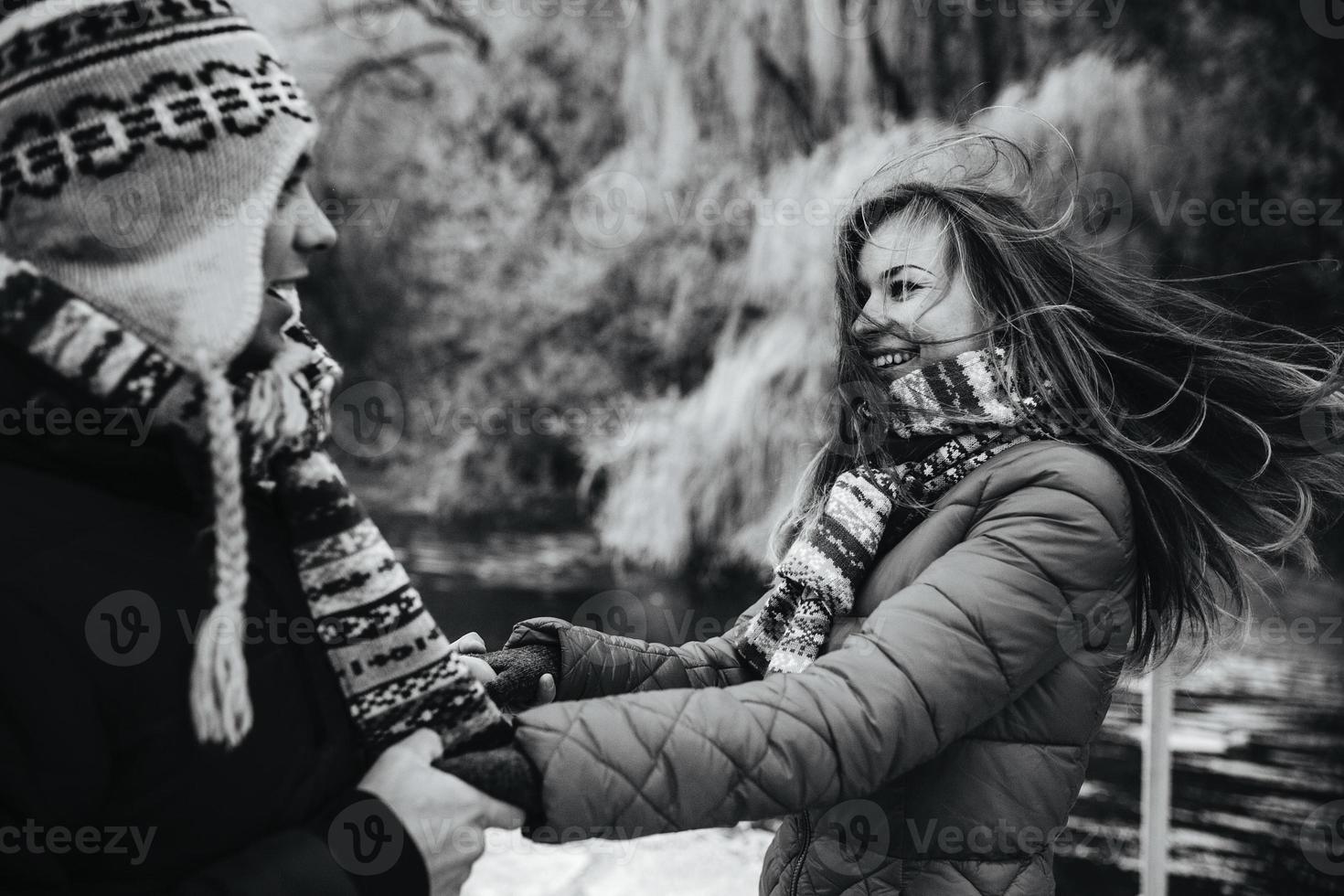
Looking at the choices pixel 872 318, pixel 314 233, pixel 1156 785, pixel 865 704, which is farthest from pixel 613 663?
pixel 1156 785

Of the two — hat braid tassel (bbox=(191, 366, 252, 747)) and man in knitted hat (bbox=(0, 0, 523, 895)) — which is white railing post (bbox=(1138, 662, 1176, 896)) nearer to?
man in knitted hat (bbox=(0, 0, 523, 895))

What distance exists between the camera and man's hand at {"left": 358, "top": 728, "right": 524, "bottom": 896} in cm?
80

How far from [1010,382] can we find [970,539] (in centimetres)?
24

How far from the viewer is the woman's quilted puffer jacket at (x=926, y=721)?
902 millimetres

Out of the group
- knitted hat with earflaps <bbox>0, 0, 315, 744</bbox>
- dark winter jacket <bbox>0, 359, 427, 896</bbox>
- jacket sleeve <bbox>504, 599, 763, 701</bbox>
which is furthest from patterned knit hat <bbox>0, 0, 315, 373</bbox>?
jacket sleeve <bbox>504, 599, 763, 701</bbox>

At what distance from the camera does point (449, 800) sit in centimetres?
82

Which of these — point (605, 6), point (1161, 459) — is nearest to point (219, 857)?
point (1161, 459)

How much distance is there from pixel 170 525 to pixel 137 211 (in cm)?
26

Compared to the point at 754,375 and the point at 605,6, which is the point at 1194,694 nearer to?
the point at 754,375

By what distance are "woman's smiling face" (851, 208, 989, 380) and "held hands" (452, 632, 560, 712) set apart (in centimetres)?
62

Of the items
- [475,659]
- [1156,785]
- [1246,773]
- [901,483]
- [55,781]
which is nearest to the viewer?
[55,781]

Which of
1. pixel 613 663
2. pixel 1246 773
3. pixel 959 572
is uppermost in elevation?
pixel 959 572

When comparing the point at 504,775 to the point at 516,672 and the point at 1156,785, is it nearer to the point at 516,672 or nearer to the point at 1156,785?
the point at 516,672

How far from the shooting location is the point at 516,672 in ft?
3.97
